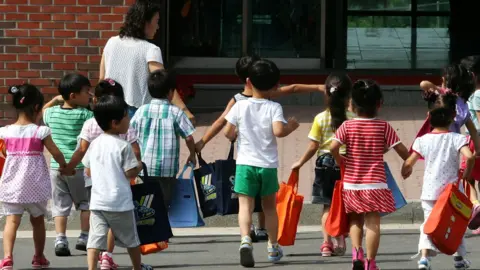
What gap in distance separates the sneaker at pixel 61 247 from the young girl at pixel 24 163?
2.30 ft

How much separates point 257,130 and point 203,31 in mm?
8456

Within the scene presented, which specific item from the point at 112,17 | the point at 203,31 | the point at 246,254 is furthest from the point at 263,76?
the point at 203,31

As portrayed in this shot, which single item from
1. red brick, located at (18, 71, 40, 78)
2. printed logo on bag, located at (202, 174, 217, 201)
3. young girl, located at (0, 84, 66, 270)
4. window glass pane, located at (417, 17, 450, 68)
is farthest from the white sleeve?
window glass pane, located at (417, 17, 450, 68)

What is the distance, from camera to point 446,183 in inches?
318

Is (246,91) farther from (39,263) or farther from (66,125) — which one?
(39,263)

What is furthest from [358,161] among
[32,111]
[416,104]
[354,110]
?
[416,104]

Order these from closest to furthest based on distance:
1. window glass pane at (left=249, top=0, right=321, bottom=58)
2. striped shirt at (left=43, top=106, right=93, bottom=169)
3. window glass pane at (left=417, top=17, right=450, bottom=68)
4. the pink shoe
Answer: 1. the pink shoe
2. striped shirt at (left=43, top=106, right=93, bottom=169)
3. window glass pane at (left=249, top=0, right=321, bottom=58)
4. window glass pane at (left=417, top=17, right=450, bottom=68)

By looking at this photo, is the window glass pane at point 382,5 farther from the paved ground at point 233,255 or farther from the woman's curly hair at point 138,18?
the woman's curly hair at point 138,18

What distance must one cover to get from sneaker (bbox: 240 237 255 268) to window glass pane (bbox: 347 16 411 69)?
9375 mm

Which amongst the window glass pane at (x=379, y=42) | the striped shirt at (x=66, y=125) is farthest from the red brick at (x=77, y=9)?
the striped shirt at (x=66, y=125)

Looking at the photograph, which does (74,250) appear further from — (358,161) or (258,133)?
A: (358,161)

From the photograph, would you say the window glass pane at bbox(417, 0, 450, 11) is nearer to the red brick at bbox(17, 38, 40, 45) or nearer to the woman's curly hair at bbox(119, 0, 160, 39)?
the red brick at bbox(17, 38, 40, 45)

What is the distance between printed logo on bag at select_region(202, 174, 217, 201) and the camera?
948cm

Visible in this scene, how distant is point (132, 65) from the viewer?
9547mm
